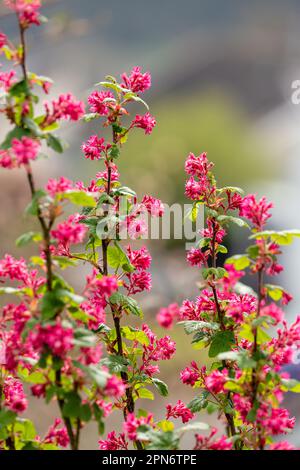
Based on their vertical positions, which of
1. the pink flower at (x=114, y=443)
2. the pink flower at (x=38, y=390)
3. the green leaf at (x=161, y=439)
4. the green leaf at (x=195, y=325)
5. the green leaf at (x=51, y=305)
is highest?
the green leaf at (x=51, y=305)

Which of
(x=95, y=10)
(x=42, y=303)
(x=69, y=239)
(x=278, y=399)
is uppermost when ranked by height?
(x=95, y=10)

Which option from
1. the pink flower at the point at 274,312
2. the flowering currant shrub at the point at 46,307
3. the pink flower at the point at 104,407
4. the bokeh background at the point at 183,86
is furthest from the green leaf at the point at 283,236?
the bokeh background at the point at 183,86

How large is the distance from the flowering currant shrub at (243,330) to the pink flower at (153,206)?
7 centimetres

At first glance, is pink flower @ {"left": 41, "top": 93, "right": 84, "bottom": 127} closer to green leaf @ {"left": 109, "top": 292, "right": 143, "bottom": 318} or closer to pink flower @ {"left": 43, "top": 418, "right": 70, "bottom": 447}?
green leaf @ {"left": 109, "top": 292, "right": 143, "bottom": 318}

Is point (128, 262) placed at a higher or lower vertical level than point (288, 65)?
lower

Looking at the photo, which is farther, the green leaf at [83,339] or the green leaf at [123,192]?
the green leaf at [123,192]

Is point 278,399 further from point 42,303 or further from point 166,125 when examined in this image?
point 166,125

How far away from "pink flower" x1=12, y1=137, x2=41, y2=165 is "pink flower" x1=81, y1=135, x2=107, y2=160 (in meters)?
0.41

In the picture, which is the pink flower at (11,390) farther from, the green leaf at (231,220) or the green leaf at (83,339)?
the green leaf at (231,220)

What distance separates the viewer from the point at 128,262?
1464mm

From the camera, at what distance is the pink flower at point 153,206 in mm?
1479

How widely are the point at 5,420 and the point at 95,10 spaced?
4.80 metres

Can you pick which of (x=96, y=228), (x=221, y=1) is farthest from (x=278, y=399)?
(x=221, y=1)

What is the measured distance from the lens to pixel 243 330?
48.5 inches
